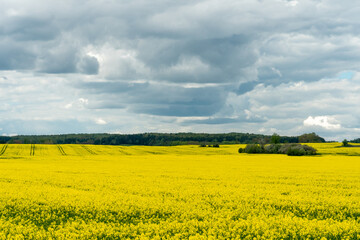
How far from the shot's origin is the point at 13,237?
11.4 m

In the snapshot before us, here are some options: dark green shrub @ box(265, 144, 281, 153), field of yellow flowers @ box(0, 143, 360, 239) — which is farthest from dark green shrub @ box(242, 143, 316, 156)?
field of yellow flowers @ box(0, 143, 360, 239)

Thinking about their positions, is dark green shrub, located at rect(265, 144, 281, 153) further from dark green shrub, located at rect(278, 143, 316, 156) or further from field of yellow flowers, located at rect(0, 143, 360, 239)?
field of yellow flowers, located at rect(0, 143, 360, 239)

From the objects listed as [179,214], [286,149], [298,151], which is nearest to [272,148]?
[286,149]

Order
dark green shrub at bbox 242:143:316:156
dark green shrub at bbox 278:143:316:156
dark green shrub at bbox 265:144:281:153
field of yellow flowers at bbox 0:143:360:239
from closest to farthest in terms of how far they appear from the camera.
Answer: field of yellow flowers at bbox 0:143:360:239
dark green shrub at bbox 278:143:316:156
dark green shrub at bbox 242:143:316:156
dark green shrub at bbox 265:144:281:153

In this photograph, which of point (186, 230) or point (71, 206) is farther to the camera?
point (71, 206)

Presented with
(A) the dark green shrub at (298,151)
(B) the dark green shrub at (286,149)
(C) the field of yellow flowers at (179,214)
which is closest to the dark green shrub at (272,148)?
(B) the dark green shrub at (286,149)

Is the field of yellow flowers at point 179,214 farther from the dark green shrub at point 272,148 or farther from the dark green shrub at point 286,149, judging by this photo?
the dark green shrub at point 272,148

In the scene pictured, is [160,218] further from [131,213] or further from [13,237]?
[13,237]

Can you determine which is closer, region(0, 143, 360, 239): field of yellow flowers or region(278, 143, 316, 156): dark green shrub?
region(0, 143, 360, 239): field of yellow flowers

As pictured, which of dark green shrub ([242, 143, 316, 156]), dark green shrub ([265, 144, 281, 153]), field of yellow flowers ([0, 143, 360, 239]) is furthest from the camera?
dark green shrub ([265, 144, 281, 153])

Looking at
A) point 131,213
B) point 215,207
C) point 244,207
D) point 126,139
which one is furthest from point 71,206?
point 126,139

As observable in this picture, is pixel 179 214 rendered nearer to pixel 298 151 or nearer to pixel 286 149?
pixel 298 151

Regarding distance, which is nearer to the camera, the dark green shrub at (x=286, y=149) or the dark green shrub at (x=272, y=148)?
the dark green shrub at (x=286, y=149)

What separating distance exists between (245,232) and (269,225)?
1465 mm
